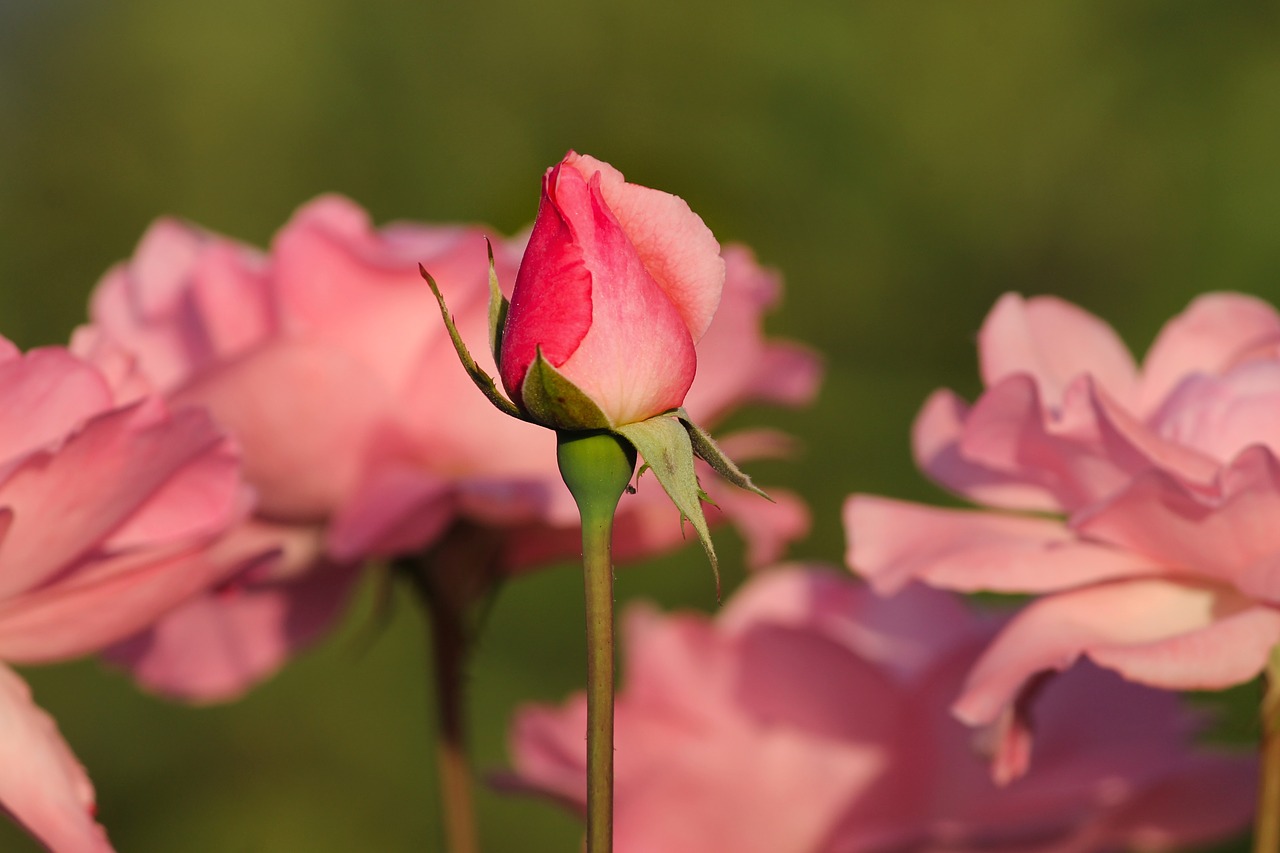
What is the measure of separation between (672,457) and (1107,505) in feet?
0.48

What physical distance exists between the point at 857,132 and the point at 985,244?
0.24 m

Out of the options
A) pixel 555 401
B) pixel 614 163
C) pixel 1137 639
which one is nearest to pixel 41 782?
pixel 555 401

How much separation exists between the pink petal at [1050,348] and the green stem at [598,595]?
0.58ft

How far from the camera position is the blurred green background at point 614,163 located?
179 cm

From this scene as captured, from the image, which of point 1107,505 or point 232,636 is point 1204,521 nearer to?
point 1107,505

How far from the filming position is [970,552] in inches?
14.7

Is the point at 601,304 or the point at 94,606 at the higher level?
the point at 601,304

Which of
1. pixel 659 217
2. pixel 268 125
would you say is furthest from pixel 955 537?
pixel 268 125

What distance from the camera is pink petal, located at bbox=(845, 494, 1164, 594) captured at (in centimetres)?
37

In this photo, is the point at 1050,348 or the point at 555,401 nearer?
the point at 555,401

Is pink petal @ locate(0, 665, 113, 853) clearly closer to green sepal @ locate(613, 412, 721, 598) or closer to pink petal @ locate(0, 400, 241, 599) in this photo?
pink petal @ locate(0, 400, 241, 599)

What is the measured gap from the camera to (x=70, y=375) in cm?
34

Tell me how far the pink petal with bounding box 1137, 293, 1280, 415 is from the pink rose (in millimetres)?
229

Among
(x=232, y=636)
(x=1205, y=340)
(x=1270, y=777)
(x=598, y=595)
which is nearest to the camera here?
(x=598, y=595)
